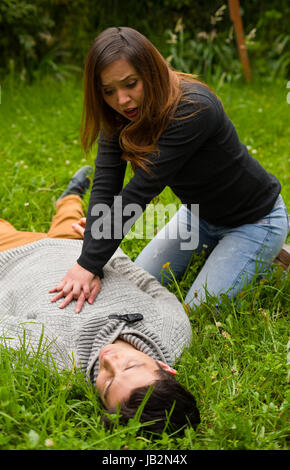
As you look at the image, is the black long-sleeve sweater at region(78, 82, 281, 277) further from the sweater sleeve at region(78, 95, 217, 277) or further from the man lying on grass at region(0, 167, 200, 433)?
the man lying on grass at region(0, 167, 200, 433)

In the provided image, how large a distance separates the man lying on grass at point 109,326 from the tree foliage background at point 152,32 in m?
4.00

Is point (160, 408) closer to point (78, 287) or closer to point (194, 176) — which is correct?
point (78, 287)

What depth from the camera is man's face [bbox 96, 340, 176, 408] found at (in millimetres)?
1927

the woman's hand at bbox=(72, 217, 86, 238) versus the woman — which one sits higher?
the woman

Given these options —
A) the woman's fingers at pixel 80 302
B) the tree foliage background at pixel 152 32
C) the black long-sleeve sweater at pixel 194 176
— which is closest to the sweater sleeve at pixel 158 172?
the black long-sleeve sweater at pixel 194 176

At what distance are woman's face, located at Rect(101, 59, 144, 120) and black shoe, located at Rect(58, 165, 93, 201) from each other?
1.54 metres

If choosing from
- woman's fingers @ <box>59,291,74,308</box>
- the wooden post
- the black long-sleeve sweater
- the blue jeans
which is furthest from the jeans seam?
the wooden post

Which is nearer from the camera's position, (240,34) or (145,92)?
(145,92)

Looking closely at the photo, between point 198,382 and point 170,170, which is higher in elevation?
point 170,170

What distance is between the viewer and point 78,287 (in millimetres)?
2475

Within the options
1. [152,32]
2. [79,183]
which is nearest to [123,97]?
[79,183]

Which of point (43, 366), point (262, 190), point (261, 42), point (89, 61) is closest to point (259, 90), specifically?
point (261, 42)

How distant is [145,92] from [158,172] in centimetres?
37

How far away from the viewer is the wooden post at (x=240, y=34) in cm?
579
